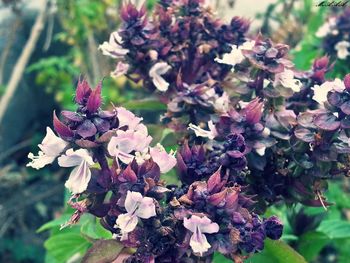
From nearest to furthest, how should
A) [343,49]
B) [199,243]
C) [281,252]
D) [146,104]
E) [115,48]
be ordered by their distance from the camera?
[199,243] → [281,252] → [115,48] → [146,104] → [343,49]

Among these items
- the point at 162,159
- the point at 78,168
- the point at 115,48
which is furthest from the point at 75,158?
the point at 115,48

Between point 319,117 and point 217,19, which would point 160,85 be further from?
point 319,117

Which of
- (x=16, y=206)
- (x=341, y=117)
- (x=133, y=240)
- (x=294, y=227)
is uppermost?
(x=341, y=117)

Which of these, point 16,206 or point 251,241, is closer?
point 251,241

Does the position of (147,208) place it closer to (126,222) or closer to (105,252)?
(126,222)

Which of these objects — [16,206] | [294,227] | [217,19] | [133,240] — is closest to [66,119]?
[133,240]

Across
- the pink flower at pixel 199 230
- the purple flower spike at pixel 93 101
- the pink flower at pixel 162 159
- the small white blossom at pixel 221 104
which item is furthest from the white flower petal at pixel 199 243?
the small white blossom at pixel 221 104

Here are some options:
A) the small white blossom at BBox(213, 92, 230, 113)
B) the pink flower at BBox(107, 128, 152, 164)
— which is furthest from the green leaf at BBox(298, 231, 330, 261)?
the pink flower at BBox(107, 128, 152, 164)

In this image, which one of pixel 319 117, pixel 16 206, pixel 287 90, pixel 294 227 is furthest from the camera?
pixel 16 206
